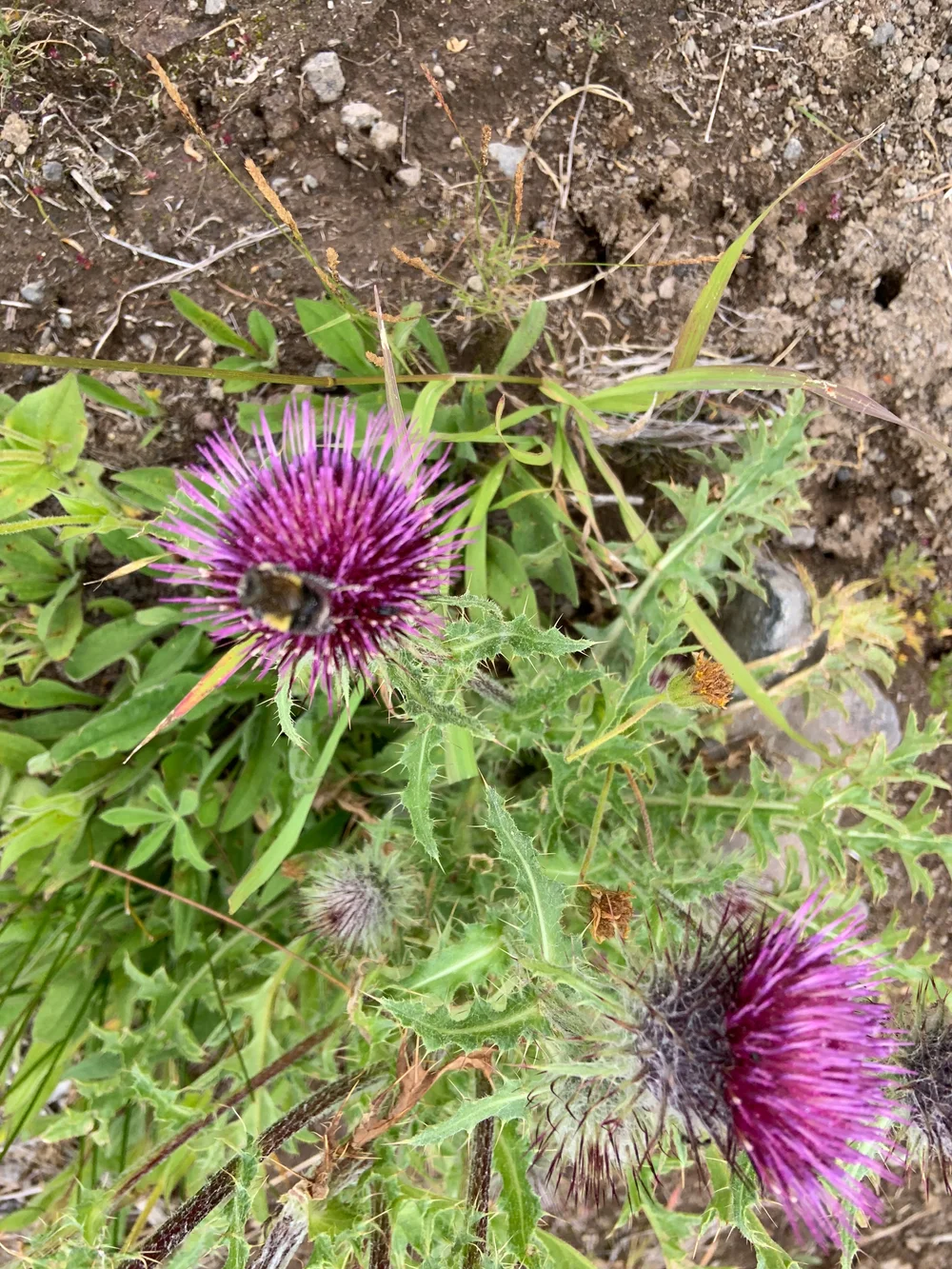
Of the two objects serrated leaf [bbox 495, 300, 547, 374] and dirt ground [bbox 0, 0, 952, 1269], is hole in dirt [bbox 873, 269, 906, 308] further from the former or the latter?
serrated leaf [bbox 495, 300, 547, 374]

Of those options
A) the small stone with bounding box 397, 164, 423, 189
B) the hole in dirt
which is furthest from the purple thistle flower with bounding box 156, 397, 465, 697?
the hole in dirt

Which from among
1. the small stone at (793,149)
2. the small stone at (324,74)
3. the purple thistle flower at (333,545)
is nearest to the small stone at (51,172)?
the small stone at (324,74)

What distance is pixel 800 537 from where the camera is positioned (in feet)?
13.6

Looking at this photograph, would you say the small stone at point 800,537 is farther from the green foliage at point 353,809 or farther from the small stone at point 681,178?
the small stone at point 681,178

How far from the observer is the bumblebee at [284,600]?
145cm

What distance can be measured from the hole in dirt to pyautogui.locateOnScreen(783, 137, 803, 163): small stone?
2.14 feet

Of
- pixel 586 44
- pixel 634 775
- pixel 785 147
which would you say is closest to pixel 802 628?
pixel 634 775

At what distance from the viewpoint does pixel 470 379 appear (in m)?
3.27

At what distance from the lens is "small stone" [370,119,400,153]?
11.8 feet

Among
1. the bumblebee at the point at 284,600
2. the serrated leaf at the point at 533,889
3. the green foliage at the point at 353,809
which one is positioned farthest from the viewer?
the green foliage at the point at 353,809

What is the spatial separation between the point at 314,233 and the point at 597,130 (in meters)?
1.29

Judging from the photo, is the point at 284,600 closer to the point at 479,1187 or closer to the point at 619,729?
the point at 619,729

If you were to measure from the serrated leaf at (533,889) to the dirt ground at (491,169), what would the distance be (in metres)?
2.31

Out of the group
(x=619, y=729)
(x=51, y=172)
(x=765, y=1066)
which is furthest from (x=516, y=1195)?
(x=51, y=172)
